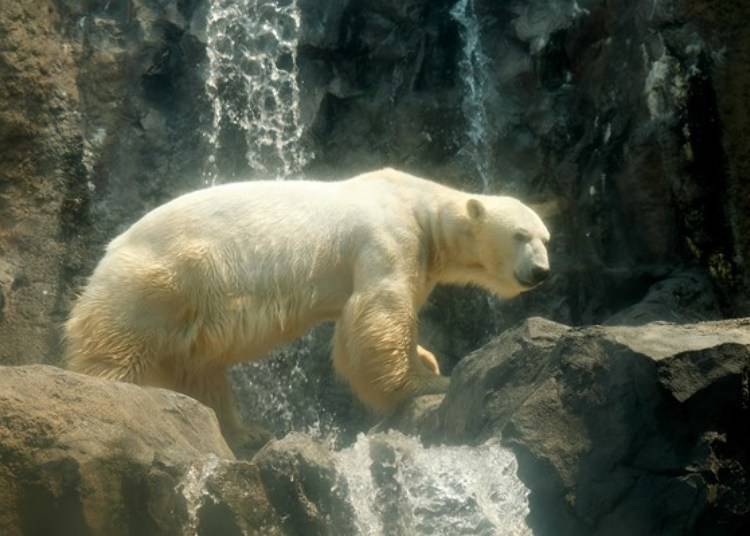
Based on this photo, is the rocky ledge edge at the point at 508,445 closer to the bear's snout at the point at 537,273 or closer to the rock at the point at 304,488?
the rock at the point at 304,488

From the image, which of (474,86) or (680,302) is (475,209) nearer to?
(680,302)

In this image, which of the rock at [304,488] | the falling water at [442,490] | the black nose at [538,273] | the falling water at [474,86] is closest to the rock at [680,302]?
the black nose at [538,273]

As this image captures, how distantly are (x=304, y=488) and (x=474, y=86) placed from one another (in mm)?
7326

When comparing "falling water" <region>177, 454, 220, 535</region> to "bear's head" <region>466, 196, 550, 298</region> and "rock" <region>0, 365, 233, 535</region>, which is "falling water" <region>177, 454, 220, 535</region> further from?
"bear's head" <region>466, 196, 550, 298</region>

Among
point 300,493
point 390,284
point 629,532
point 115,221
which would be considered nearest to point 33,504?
point 300,493

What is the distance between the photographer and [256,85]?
1249cm

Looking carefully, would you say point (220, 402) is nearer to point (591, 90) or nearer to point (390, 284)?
point (390, 284)

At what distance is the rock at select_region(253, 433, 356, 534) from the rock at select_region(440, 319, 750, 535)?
871 millimetres

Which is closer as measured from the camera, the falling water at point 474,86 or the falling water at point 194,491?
the falling water at point 194,491

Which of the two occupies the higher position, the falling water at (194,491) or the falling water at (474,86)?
the falling water at (474,86)

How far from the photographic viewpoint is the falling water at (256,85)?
12109mm

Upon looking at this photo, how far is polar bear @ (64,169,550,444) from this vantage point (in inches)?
308

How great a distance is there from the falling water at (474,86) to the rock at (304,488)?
21.7 ft


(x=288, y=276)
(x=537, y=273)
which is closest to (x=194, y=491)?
(x=288, y=276)
